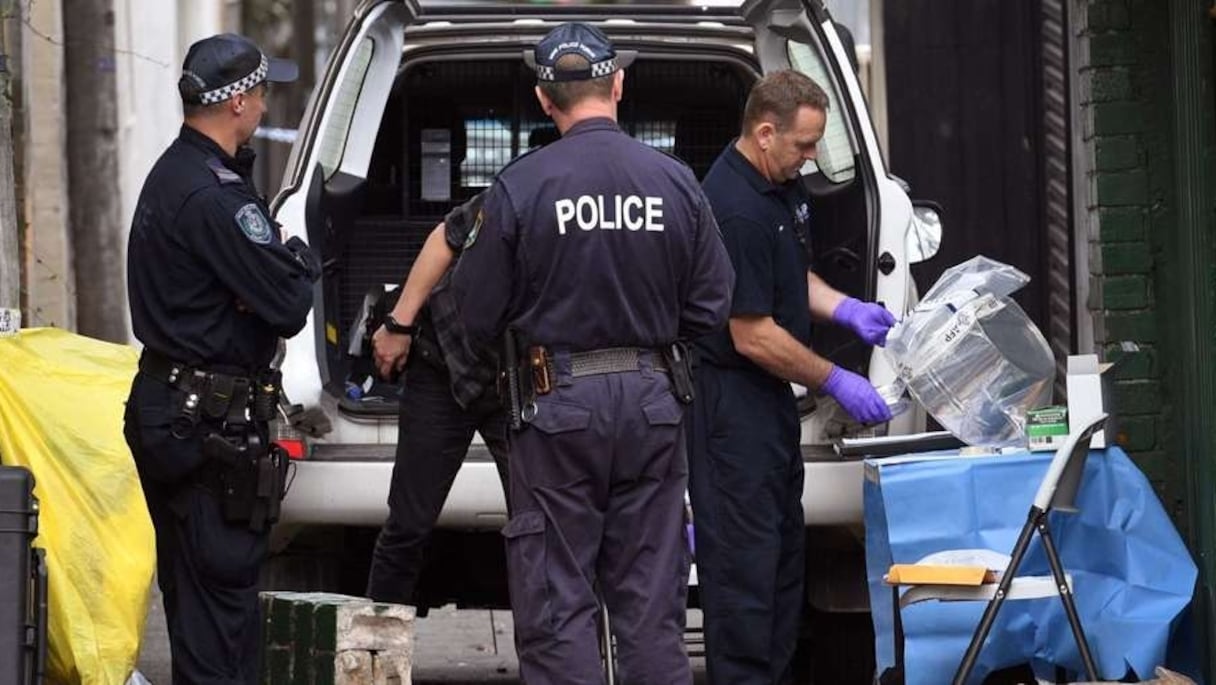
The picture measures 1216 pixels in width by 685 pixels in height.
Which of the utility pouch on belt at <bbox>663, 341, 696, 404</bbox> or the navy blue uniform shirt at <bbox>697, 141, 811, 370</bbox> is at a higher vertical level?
the navy blue uniform shirt at <bbox>697, 141, 811, 370</bbox>

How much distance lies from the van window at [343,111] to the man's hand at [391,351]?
732mm

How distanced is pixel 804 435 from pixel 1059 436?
37.0 inches

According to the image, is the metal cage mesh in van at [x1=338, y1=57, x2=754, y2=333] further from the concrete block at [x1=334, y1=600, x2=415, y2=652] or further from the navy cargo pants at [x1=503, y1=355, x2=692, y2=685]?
the navy cargo pants at [x1=503, y1=355, x2=692, y2=685]

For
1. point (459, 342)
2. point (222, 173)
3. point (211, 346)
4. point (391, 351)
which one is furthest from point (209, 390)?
point (391, 351)

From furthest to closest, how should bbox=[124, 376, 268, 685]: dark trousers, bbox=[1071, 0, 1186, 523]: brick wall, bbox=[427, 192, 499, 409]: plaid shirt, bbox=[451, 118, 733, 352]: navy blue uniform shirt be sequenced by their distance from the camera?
bbox=[1071, 0, 1186, 523]: brick wall
bbox=[427, 192, 499, 409]: plaid shirt
bbox=[124, 376, 268, 685]: dark trousers
bbox=[451, 118, 733, 352]: navy blue uniform shirt

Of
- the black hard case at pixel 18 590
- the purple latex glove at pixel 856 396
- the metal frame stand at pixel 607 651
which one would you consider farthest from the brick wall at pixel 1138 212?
the black hard case at pixel 18 590

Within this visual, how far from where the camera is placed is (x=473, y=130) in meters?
8.29

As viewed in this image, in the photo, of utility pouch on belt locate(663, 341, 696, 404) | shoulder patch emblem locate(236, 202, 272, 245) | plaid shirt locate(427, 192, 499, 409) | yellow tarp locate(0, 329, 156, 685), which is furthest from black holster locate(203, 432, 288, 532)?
utility pouch on belt locate(663, 341, 696, 404)

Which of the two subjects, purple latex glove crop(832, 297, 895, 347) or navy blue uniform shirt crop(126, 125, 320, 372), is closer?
navy blue uniform shirt crop(126, 125, 320, 372)

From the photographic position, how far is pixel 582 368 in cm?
575

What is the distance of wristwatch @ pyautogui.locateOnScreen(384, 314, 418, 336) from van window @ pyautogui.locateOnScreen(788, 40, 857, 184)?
58.4 inches

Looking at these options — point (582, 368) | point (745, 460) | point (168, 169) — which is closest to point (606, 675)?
point (745, 460)

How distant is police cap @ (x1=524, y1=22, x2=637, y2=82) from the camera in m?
5.80

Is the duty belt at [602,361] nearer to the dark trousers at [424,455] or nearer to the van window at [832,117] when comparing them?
the dark trousers at [424,455]
